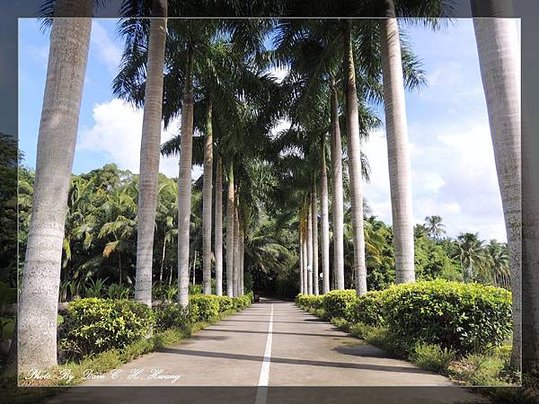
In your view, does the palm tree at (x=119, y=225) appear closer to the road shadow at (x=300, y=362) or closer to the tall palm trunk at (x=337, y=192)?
the tall palm trunk at (x=337, y=192)

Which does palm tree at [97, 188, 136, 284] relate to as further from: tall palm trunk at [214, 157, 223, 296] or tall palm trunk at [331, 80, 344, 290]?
tall palm trunk at [331, 80, 344, 290]

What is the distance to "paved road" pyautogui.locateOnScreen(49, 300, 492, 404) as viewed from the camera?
558 centimetres

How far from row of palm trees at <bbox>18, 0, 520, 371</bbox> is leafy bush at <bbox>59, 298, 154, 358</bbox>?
1464mm

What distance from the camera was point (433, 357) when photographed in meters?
7.26

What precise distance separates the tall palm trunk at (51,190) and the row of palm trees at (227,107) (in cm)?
2

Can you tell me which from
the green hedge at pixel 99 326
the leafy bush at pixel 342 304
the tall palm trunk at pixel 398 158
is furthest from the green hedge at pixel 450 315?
the leafy bush at pixel 342 304

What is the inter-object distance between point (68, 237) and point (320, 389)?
36950 mm

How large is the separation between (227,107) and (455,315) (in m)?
13.4

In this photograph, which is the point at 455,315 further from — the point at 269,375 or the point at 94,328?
the point at 94,328

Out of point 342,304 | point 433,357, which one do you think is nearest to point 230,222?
point 342,304

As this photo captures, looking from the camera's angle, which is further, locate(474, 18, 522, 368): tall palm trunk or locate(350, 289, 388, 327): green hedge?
locate(350, 289, 388, 327): green hedge

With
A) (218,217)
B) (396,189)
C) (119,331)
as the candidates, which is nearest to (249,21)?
(396,189)

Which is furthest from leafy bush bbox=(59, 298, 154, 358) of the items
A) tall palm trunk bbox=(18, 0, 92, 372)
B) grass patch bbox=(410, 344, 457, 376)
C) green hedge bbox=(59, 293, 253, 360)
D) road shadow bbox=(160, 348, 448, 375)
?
grass patch bbox=(410, 344, 457, 376)

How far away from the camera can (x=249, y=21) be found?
14.4 meters
